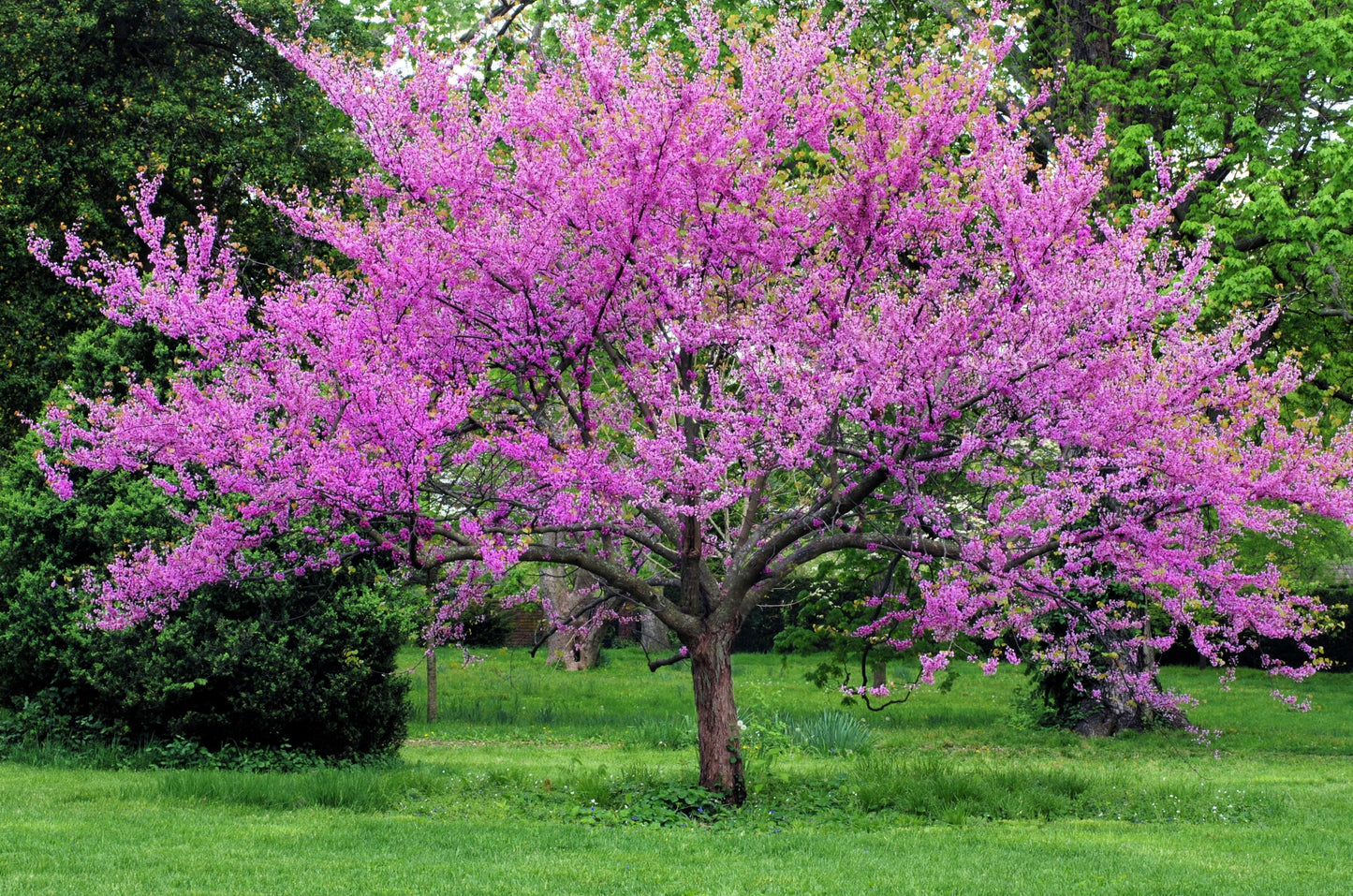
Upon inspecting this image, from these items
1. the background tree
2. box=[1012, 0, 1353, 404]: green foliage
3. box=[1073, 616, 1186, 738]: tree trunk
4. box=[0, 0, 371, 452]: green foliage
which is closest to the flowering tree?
the background tree

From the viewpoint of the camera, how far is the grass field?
24.6 ft

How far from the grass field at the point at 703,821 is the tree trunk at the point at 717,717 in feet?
1.01

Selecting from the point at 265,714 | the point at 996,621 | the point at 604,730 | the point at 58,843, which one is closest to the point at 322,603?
the point at 265,714

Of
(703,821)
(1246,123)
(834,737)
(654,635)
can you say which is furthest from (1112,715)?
(654,635)

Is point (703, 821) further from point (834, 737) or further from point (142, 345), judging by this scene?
point (142, 345)

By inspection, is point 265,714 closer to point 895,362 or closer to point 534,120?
point 534,120

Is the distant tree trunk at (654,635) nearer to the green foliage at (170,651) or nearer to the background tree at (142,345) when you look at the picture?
the background tree at (142,345)

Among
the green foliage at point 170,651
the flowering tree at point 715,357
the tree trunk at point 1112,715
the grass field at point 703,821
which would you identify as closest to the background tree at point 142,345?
the green foliage at point 170,651

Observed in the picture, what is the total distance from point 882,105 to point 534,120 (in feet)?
8.83

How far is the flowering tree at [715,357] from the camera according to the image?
7.84 meters

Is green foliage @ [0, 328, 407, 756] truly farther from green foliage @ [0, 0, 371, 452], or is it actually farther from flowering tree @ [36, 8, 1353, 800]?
green foliage @ [0, 0, 371, 452]

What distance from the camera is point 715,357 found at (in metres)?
9.44

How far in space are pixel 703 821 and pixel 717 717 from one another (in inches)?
33.9

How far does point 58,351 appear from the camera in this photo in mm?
18922
